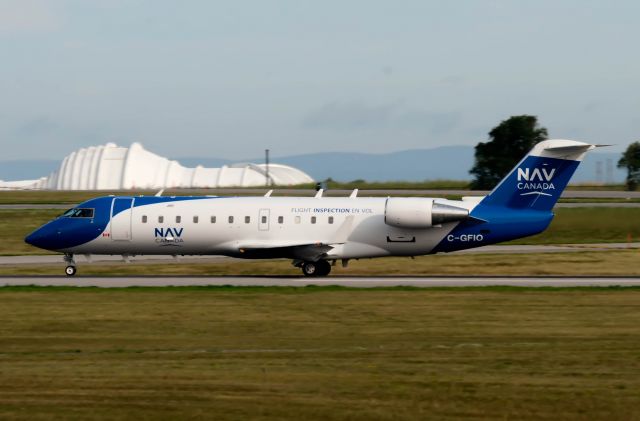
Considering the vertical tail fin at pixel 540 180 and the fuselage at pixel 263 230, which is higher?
the vertical tail fin at pixel 540 180

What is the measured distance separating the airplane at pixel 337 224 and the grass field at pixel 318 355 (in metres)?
6.20

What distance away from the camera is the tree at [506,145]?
92.2 m

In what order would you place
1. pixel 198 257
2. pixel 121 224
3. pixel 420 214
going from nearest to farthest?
pixel 420 214, pixel 121 224, pixel 198 257

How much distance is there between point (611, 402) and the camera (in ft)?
49.2

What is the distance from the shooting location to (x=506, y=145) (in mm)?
93000

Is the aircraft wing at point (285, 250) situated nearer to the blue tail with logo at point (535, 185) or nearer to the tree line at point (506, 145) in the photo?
the blue tail with logo at point (535, 185)

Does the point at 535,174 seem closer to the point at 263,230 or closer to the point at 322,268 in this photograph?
the point at 322,268

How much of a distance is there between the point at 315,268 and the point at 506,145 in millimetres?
59327

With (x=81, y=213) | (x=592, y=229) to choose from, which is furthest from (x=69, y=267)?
(x=592, y=229)

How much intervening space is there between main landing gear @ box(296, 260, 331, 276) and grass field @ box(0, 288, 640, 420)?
669cm

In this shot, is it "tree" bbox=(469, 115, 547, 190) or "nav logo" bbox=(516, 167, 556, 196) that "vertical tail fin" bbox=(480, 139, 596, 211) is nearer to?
"nav logo" bbox=(516, 167, 556, 196)

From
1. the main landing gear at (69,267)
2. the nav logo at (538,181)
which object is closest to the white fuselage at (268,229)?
the main landing gear at (69,267)

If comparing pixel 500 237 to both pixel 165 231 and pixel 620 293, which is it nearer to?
pixel 620 293

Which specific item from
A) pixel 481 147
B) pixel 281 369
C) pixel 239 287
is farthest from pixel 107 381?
pixel 481 147
